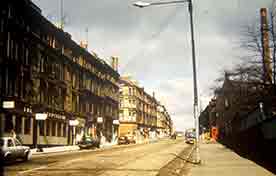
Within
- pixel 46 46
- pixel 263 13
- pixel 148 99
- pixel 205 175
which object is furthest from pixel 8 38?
pixel 148 99

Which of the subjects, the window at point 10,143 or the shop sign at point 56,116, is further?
the shop sign at point 56,116

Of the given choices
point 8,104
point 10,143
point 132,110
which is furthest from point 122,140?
point 10,143

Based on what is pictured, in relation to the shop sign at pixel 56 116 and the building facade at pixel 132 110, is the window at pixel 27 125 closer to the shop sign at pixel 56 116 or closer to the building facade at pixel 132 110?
the shop sign at pixel 56 116

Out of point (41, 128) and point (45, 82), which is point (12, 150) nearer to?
point (41, 128)

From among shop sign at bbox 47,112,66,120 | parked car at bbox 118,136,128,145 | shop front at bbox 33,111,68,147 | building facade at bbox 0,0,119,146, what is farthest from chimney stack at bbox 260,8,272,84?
parked car at bbox 118,136,128,145

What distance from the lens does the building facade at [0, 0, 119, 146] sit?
44938 mm

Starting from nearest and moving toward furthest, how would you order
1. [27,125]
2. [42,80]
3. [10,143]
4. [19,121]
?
[10,143], [19,121], [27,125], [42,80]

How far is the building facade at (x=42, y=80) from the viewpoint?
4494 centimetres

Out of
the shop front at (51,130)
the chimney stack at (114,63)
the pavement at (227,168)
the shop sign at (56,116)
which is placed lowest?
the pavement at (227,168)

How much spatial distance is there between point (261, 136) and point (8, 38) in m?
25.4

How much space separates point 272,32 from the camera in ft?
119

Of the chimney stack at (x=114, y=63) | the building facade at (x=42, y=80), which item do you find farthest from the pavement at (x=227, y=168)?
the chimney stack at (x=114, y=63)

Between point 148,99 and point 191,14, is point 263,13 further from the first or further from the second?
point 148,99

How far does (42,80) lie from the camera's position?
5312 cm
